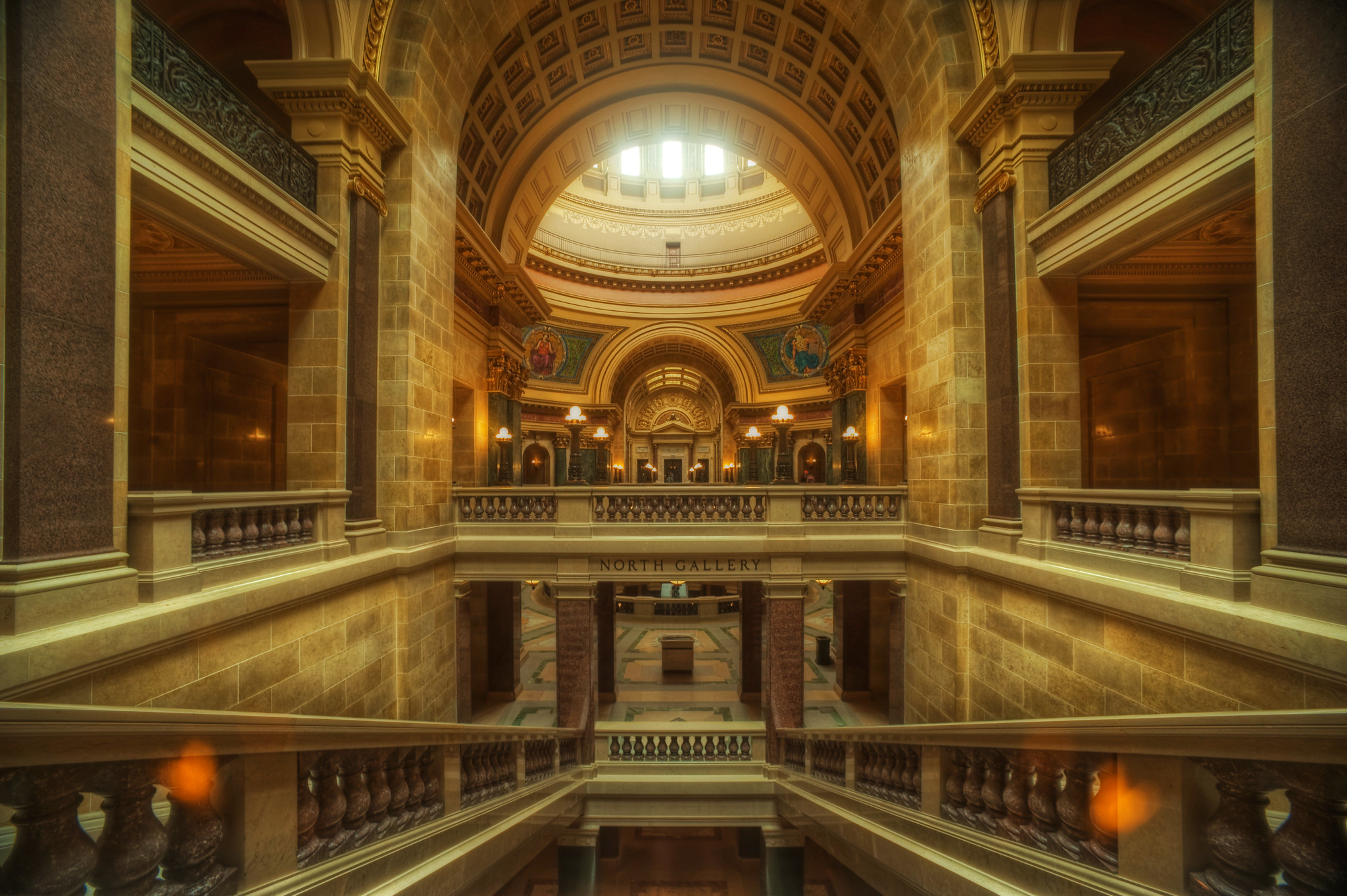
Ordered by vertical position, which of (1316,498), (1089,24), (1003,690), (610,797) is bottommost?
(610,797)

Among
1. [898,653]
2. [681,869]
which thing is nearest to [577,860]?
[681,869]

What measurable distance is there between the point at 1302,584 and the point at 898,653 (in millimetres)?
6050

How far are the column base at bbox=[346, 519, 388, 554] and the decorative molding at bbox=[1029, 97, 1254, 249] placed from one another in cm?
860

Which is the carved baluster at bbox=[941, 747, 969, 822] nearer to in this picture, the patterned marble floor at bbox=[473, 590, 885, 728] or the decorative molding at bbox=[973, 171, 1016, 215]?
the patterned marble floor at bbox=[473, 590, 885, 728]

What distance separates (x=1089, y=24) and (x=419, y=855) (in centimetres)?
1201

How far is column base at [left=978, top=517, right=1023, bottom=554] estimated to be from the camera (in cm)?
657

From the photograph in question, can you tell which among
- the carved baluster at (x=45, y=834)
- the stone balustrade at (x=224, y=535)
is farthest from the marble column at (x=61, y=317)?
the carved baluster at (x=45, y=834)

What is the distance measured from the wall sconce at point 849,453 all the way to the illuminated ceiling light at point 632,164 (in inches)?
808

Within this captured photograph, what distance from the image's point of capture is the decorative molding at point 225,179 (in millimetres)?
4543

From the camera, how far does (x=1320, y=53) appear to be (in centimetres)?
358

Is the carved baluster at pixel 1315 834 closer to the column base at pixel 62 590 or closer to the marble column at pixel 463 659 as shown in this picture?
the column base at pixel 62 590

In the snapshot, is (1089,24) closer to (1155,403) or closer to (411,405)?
(1155,403)

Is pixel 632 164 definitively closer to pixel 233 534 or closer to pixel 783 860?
pixel 233 534

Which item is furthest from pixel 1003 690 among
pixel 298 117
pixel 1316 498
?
pixel 298 117
